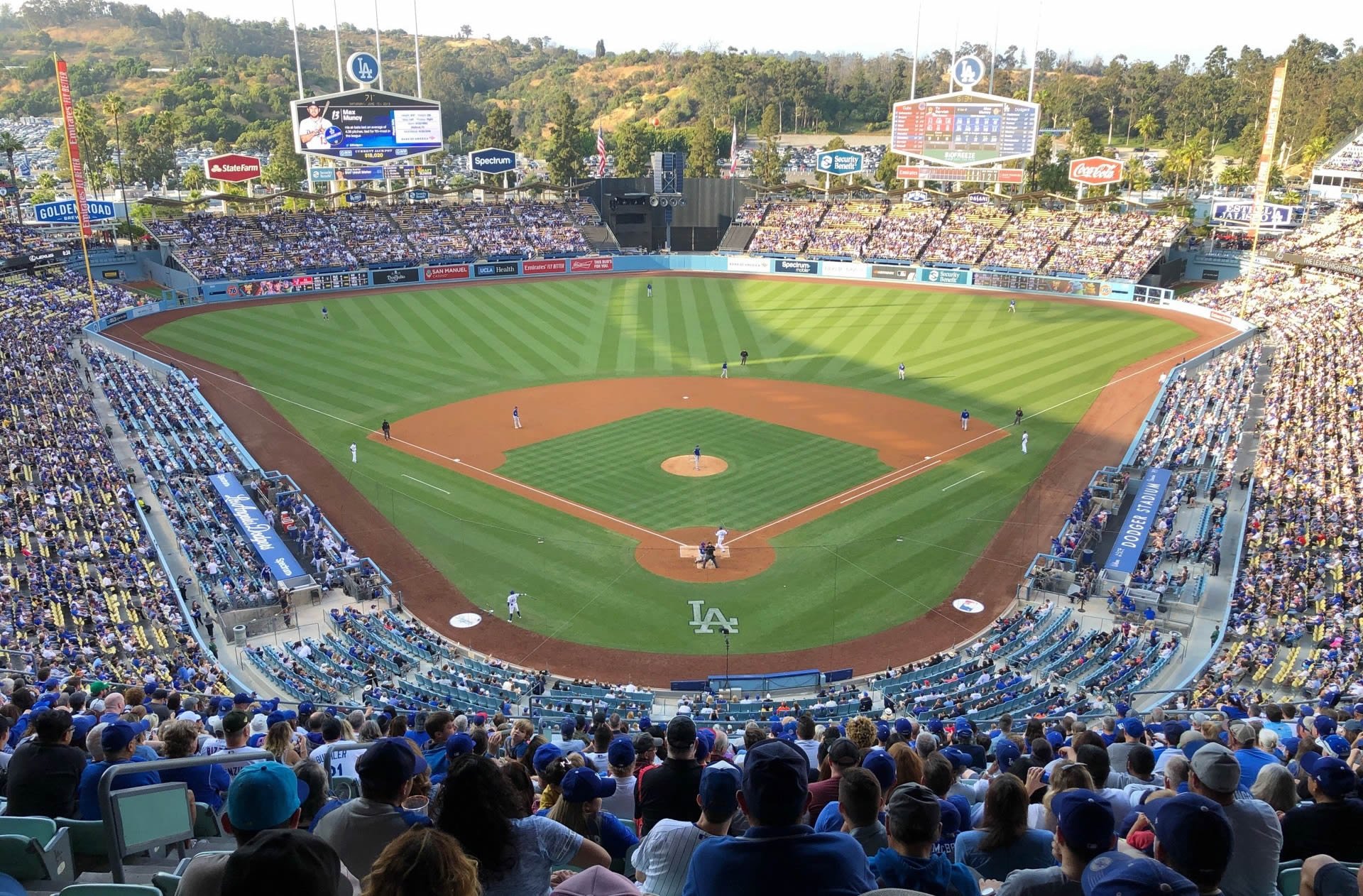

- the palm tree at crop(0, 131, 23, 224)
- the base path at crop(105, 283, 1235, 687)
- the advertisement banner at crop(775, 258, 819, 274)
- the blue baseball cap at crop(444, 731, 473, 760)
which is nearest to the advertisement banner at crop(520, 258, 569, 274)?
the advertisement banner at crop(775, 258, 819, 274)

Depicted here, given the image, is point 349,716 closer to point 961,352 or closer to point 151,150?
point 961,352

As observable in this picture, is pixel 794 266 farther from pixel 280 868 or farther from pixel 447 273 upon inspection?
pixel 280 868

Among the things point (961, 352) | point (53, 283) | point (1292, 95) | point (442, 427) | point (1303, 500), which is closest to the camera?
point (1303, 500)

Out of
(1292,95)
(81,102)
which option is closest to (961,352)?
(1292,95)

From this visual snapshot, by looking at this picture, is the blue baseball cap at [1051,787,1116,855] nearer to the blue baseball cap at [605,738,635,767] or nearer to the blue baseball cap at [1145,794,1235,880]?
the blue baseball cap at [1145,794,1235,880]

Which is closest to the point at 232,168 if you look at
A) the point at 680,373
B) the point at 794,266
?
the point at 794,266

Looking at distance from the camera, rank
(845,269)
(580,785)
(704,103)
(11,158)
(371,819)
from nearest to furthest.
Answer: (371,819) → (580,785) → (845,269) → (11,158) → (704,103)
